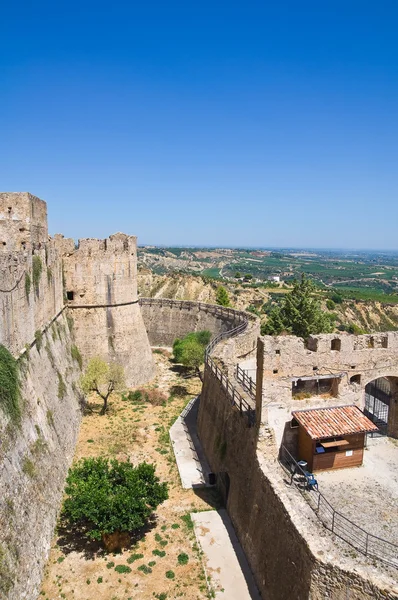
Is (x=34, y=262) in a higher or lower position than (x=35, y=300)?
higher

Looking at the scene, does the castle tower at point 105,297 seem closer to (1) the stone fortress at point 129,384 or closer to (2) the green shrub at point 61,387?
(1) the stone fortress at point 129,384

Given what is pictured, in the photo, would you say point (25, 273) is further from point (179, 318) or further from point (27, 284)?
point (179, 318)

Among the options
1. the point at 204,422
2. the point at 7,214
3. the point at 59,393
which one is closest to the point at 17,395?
the point at 59,393

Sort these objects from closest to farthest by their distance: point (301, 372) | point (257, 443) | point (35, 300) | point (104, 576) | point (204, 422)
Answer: point (104, 576) → point (257, 443) → point (301, 372) → point (35, 300) → point (204, 422)

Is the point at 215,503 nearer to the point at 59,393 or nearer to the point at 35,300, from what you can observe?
the point at 59,393

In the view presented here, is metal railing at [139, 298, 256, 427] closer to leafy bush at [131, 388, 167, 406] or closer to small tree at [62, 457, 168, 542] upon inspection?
small tree at [62, 457, 168, 542]

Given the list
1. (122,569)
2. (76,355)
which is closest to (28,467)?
(122,569)

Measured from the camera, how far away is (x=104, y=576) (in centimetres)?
1249

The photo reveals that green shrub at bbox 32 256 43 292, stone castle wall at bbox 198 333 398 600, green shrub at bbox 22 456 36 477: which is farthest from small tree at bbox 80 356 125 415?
green shrub at bbox 22 456 36 477

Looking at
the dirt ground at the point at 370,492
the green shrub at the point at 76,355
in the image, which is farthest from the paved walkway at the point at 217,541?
the green shrub at the point at 76,355

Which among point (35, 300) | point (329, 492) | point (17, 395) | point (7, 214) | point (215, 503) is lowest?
point (215, 503)

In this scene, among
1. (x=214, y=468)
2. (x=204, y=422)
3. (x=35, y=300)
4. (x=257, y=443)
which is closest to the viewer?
(x=257, y=443)

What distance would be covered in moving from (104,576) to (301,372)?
9.47m

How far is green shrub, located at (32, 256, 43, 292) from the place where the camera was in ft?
64.6
